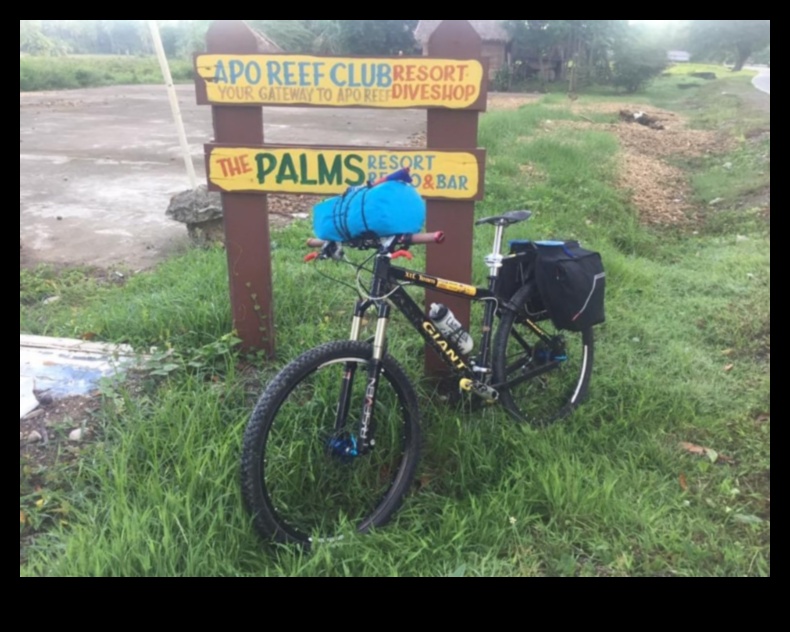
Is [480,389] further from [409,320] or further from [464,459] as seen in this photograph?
[409,320]

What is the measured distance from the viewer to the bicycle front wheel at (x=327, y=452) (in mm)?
2357

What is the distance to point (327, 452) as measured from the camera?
8.80 feet

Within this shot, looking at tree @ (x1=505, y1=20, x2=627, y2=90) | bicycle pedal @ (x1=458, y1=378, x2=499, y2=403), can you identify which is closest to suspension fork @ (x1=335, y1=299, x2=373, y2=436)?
bicycle pedal @ (x1=458, y1=378, x2=499, y2=403)

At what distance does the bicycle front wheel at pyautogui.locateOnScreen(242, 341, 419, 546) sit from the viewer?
2357mm

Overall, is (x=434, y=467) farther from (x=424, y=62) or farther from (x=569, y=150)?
(x=569, y=150)

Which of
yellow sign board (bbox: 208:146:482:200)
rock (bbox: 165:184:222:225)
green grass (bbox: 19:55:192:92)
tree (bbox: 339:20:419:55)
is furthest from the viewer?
green grass (bbox: 19:55:192:92)

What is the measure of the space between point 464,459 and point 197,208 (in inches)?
146

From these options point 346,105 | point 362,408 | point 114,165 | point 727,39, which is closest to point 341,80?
point 346,105

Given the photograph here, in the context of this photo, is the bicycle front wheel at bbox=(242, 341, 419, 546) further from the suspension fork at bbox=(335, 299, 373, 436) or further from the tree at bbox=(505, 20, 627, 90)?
the tree at bbox=(505, 20, 627, 90)

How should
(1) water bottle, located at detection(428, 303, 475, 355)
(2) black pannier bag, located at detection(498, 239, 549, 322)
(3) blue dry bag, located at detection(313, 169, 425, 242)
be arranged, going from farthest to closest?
1. (2) black pannier bag, located at detection(498, 239, 549, 322)
2. (1) water bottle, located at detection(428, 303, 475, 355)
3. (3) blue dry bag, located at detection(313, 169, 425, 242)

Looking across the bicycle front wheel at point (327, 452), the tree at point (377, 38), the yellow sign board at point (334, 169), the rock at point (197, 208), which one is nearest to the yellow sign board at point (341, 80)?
the yellow sign board at point (334, 169)

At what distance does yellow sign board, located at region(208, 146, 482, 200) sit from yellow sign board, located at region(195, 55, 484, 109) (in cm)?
22

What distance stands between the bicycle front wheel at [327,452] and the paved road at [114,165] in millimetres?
3422
